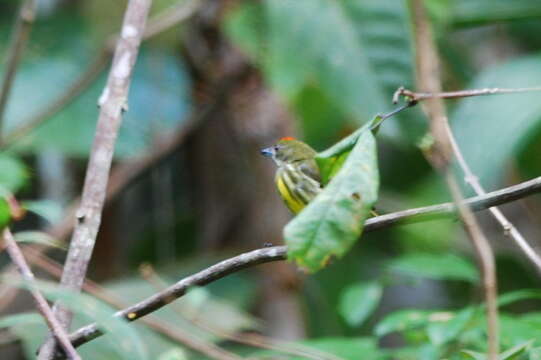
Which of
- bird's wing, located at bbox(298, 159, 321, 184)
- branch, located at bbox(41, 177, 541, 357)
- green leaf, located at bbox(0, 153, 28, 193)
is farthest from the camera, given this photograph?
bird's wing, located at bbox(298, 159, 321, 184)

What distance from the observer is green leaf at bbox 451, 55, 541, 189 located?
2533mm

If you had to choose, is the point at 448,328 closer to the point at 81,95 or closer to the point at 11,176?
the point at 11,176

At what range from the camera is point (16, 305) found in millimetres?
2957

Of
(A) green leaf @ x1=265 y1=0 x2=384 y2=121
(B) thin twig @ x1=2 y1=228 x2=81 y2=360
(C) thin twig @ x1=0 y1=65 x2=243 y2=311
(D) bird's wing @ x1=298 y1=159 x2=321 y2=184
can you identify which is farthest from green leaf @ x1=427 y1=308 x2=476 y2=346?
(C) thin twig @ x1=0 y1=65 x2=243 y2=311

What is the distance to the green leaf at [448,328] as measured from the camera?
1.31 m

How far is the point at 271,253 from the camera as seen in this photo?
3.15 feet

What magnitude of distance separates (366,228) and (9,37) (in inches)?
110

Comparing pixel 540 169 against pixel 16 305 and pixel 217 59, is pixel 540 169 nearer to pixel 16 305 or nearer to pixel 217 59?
pixel 217 59

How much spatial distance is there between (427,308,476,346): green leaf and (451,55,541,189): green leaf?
1154mm

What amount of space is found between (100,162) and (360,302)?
0.89 meters

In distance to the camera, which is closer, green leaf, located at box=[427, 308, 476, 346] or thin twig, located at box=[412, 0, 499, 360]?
thin twig, located at box=[412, 0, 499, 360]

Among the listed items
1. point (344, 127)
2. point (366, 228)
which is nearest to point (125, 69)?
point (366, 228)

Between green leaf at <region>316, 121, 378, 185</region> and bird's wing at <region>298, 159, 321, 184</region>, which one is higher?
bird's wing at <region>298, 159, 321, 184</region>

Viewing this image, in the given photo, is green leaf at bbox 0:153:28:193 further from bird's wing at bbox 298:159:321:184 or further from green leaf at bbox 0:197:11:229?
bird's wing at bbox 298:159:321:184
